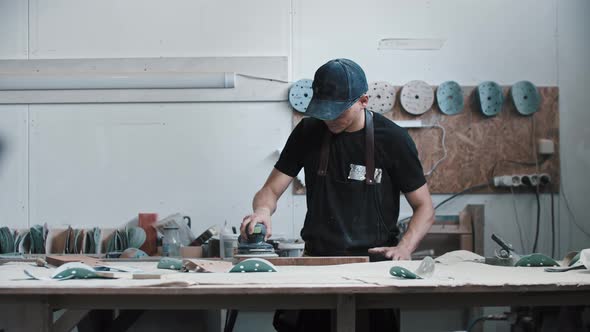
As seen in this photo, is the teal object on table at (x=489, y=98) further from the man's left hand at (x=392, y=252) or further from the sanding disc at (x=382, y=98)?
the man's left hand at (x=392, y=252)

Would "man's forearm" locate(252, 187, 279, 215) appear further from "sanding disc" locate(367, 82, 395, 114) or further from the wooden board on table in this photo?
"sanding disc" locate(367, 82, 395, 114)

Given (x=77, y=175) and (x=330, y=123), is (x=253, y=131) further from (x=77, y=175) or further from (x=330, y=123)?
(x=330, y=123)

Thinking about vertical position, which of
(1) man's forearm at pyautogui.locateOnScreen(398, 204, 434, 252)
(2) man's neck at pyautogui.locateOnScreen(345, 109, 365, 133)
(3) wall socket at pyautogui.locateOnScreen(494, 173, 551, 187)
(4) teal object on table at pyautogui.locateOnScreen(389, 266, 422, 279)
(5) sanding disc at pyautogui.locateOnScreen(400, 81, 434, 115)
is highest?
(5) sanding disc at pyautogui.locateOnScreen(400, 81, 434, 115)

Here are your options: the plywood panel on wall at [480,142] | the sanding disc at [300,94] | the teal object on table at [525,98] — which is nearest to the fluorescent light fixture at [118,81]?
the sanding disc at [300,94]

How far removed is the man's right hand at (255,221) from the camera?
8.76 feet

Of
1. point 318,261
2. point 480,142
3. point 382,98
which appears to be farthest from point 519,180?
point 318,261

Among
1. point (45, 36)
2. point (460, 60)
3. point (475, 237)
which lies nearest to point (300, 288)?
point (475, 237)

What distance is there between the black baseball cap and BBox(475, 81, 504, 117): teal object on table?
6.94 feet

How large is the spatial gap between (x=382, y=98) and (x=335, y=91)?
2.01 metres

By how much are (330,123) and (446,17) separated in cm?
221

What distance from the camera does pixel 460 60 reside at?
4.83 metres

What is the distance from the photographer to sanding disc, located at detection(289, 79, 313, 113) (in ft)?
15.4

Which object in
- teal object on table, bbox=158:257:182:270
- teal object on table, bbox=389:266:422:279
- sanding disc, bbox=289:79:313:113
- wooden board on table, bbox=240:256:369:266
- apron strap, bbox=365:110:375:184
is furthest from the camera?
sanding disc, bbox=289:79:313:113

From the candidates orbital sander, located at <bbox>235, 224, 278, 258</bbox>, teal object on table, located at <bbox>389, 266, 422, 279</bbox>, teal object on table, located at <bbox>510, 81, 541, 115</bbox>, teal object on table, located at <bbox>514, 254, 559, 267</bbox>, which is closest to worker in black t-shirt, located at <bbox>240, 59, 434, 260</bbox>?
orbital sander, located at <bbox>235, 224, 278, 258</bbox>
